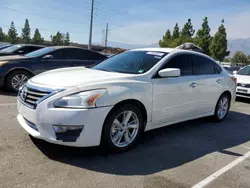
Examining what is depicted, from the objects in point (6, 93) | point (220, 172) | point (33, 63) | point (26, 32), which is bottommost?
point (220, 172)

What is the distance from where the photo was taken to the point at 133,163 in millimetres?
3744

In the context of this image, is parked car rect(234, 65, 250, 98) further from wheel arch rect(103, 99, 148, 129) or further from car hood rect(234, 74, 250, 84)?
wheel arch rect(103, 99, 148, 129)

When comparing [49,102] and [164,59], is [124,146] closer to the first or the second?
[49,102]

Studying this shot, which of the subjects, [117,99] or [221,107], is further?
[221,107]

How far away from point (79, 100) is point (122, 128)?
85 centimetres

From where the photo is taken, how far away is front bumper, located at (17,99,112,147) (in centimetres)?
348

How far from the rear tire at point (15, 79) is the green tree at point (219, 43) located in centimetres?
4067

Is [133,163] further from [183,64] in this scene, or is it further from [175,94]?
[183,64]

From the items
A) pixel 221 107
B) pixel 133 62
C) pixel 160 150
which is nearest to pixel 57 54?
pixel 133 62

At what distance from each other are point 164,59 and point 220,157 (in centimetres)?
179

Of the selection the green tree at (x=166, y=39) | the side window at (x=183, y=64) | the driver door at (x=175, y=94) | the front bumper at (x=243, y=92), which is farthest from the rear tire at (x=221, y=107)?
the green tree at (x=166, y=39)

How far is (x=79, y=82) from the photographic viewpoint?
12.3 ft

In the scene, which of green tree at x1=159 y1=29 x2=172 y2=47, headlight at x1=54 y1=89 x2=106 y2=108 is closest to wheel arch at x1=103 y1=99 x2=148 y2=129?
headlight at x1=54 y1=89 x2=106 y2=108

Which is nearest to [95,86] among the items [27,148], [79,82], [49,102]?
[79,82]
